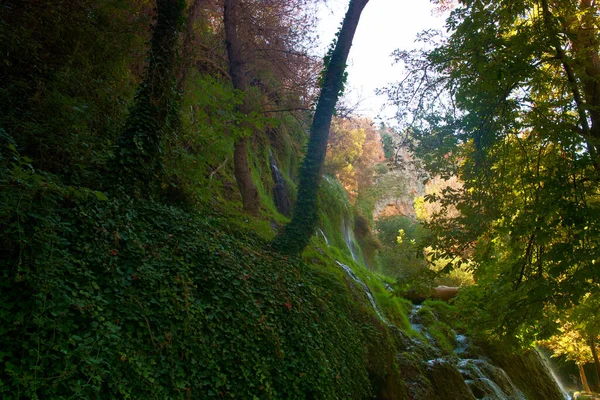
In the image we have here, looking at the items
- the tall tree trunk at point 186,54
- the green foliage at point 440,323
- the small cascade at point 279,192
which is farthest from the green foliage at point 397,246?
the tall tree trunk at point 186,54

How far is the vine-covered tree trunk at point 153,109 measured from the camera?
532 centimetres

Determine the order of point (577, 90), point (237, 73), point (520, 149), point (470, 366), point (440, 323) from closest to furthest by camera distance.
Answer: point (577, 90) → point (520, 149) → point (237, 73) → point (470, 366) → point (440, 323)

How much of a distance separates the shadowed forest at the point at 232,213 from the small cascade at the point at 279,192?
4.30m

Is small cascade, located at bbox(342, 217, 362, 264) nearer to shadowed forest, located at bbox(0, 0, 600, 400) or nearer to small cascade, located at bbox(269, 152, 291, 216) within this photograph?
small cascade, located at bbox(269, 152, 291, 216)

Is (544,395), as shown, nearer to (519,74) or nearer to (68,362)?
(519,74)

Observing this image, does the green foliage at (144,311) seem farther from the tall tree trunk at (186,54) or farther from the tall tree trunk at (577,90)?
the tall tree trunk at (577,90)

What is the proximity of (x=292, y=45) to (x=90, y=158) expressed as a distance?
7.41 meters

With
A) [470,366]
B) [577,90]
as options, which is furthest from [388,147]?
[470,366]

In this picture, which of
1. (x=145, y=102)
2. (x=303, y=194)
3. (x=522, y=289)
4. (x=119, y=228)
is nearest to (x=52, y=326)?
(x=119, y=228)

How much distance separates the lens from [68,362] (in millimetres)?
2914

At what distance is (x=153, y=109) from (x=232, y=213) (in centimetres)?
326

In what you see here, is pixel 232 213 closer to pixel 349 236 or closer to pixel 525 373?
pixel 525 373

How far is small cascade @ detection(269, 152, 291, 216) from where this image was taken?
1454 cm

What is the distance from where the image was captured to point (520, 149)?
721cm
